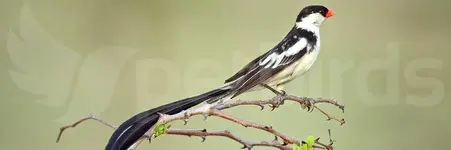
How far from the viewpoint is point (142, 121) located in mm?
1047

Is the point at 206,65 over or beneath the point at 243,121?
over

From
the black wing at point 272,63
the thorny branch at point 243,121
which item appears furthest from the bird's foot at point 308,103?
the black wing at point 272,63

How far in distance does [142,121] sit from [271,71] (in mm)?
256

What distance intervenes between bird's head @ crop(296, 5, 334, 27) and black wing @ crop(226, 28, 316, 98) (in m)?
0.02

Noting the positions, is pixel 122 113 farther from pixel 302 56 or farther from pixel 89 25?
pixel 302 56

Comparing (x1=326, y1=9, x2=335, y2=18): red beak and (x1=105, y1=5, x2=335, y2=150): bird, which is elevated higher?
(x1=326, y1=9, x2=335, y2=18): red beak

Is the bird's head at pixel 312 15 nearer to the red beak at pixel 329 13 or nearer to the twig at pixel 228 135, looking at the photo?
the red beak at pixel 329 13

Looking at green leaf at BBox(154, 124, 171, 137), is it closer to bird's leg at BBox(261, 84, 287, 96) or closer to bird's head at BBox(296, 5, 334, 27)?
bird's leg at BBox(261, 84, 287, 96)

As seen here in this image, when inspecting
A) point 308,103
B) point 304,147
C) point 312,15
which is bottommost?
point 304,147

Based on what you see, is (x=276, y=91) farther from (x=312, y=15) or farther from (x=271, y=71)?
(x=312, y=15)

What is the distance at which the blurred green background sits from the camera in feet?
3.84

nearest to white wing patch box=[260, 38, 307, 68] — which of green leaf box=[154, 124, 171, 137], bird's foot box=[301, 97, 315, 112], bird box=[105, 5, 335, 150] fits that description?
bird box=[105, 5, 335, 150]

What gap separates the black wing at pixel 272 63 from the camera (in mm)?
1106

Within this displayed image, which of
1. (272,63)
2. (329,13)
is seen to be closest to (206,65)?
(272,63)
